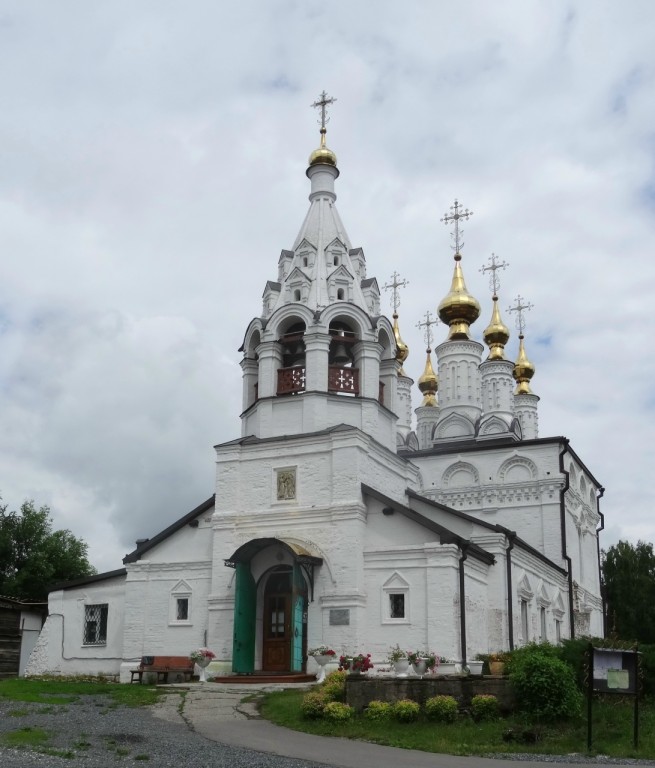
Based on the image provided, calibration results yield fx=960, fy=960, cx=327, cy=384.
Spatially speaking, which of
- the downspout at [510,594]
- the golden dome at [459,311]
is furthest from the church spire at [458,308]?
the downspout at [510,594]

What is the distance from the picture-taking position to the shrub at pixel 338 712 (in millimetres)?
13008

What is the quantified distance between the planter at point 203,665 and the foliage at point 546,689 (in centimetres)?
829

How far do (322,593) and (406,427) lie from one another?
19015 mm

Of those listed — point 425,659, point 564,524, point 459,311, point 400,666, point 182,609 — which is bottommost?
point 400,666

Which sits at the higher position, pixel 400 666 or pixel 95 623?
pixel 95 623

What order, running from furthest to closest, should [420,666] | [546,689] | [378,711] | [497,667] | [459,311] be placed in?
[459,311]
[420,666]
[497,667]
[378,711]
[546,689]

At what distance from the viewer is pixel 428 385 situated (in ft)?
129

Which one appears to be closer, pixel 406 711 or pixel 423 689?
pixel 406 711

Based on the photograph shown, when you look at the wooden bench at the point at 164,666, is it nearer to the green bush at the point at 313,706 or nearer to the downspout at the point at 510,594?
the green bush at the point at 313,706

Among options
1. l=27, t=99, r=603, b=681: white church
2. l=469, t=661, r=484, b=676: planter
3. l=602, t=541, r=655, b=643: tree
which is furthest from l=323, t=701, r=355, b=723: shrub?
l=602, t=541, r=655, b=643: tree

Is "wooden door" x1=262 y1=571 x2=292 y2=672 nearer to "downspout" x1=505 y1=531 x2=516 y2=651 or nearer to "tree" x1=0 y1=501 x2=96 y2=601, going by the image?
"downspout" x1=505 y1=531 x2=516 y2=651

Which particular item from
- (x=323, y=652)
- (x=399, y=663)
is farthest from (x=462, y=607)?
(x=399, y=663)

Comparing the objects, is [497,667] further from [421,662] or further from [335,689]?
[335,689]

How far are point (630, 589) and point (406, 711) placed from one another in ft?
111
